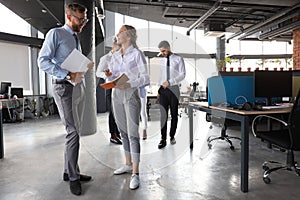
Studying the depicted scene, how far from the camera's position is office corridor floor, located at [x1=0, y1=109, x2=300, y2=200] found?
2.09m

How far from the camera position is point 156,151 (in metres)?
3.46

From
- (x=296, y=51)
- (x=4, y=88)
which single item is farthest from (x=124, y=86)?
(x=296, y=51)

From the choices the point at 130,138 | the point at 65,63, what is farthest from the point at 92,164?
the point at 65,63

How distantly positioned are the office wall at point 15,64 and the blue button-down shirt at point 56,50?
6291 millimetres

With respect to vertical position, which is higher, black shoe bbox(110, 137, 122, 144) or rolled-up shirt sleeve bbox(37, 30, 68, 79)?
rolled-up shirt sleeve bbox(37, 30, 68, 79)

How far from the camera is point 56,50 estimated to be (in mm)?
2025

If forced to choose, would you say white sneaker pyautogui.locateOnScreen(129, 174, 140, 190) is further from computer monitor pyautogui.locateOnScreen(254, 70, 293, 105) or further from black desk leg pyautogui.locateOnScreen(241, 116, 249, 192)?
computer monitor pyautogui.locateOnScreen(254, 70, 293, 105)

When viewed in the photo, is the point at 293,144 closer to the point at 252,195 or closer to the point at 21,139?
the point at 252,195

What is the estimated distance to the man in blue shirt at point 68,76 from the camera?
1.96 metres

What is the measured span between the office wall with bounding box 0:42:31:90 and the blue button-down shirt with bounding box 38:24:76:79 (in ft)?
20.6

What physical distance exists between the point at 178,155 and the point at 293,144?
1462 mm

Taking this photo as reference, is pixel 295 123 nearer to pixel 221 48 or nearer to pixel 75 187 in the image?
pixel 75 187

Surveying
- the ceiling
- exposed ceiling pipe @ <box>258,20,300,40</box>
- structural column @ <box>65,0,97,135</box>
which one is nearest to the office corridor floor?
structural column @ <box>65,0,97,135</box>

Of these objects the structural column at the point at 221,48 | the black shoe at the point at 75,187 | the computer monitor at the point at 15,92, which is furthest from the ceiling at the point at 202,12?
the black shoe at the point at 75,187
